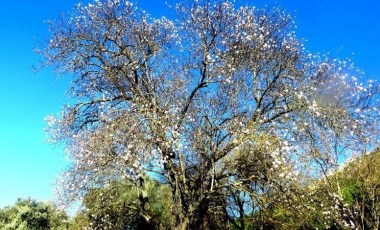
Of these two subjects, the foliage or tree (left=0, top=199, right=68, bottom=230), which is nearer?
the foliage

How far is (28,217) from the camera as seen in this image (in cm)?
4338

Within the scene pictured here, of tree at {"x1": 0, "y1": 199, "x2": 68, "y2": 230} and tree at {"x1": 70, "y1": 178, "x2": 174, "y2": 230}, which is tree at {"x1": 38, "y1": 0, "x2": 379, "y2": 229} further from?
tree at {"x1": 0, "y1": 199, "x2": 68, "y2": 230}

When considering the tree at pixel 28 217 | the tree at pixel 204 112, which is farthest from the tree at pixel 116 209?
the tree at pixel 28 217

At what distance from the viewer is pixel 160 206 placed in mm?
28406

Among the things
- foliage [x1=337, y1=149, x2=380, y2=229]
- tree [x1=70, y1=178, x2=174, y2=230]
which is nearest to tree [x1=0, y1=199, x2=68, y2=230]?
tree [x1=70, y1=178, x2=174, y2=230]

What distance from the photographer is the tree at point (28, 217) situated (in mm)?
42272

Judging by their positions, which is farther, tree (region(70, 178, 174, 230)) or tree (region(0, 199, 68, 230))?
tree (region(0, 199, 68, 230))

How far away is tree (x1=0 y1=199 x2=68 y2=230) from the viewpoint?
4227 cm

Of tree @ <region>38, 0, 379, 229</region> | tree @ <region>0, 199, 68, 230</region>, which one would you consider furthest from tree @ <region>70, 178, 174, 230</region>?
tree @ <region>0, 199, 68, 230</region>

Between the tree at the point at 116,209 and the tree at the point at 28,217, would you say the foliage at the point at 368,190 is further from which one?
the tree at the point at 28,217

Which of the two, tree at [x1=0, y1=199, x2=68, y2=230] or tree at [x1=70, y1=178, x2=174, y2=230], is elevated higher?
tree at [x1=0, y1=199, x2=68, y2=230]

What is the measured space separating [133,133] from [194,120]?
3.62 metres

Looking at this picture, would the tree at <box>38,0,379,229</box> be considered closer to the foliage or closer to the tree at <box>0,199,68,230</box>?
the foliage

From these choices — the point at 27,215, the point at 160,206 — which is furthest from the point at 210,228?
the point at 27,215
